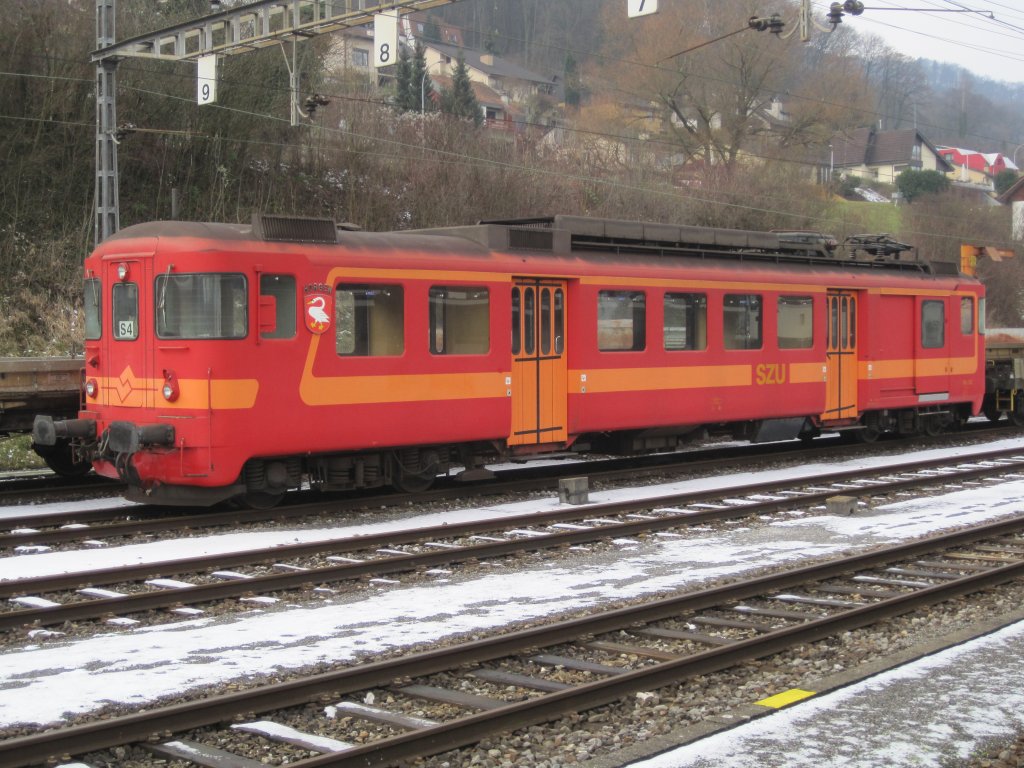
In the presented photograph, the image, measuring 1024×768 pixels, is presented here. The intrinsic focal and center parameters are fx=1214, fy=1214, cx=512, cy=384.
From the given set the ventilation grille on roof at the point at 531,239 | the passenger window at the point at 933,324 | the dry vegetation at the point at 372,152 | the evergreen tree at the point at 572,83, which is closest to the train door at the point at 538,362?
the ventilation grille on roof at the point at 531,239

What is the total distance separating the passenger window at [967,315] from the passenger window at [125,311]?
52.2 ft

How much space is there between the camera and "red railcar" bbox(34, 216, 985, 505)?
41.3 ft

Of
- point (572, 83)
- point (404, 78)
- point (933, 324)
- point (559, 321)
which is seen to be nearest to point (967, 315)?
point (933, 324)

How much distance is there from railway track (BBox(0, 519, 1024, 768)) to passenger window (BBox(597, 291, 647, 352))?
6356 millimetres

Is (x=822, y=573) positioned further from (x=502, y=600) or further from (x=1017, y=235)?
(x=1017, y=235)

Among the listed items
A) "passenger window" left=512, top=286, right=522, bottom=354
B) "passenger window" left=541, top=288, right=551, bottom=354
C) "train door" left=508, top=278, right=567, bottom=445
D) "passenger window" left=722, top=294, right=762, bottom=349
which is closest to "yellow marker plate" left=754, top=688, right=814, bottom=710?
"train door" left=508, top=278, right=567, bottom=445

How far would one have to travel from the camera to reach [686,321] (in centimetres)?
1739

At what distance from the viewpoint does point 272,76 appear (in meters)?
30.4

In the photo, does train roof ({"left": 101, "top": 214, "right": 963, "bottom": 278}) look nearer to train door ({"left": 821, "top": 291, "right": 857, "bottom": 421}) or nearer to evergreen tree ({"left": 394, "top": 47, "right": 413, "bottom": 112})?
train door ({"left": 821, "top": 291, "right": 857, "bottom": 421})

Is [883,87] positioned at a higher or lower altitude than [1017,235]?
higher

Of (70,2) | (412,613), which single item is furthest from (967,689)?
(70,2)

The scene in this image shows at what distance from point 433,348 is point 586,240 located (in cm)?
357

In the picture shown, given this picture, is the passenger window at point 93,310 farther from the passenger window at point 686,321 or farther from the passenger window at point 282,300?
the passenger window at point 686,321

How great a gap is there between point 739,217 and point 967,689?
122 feet
